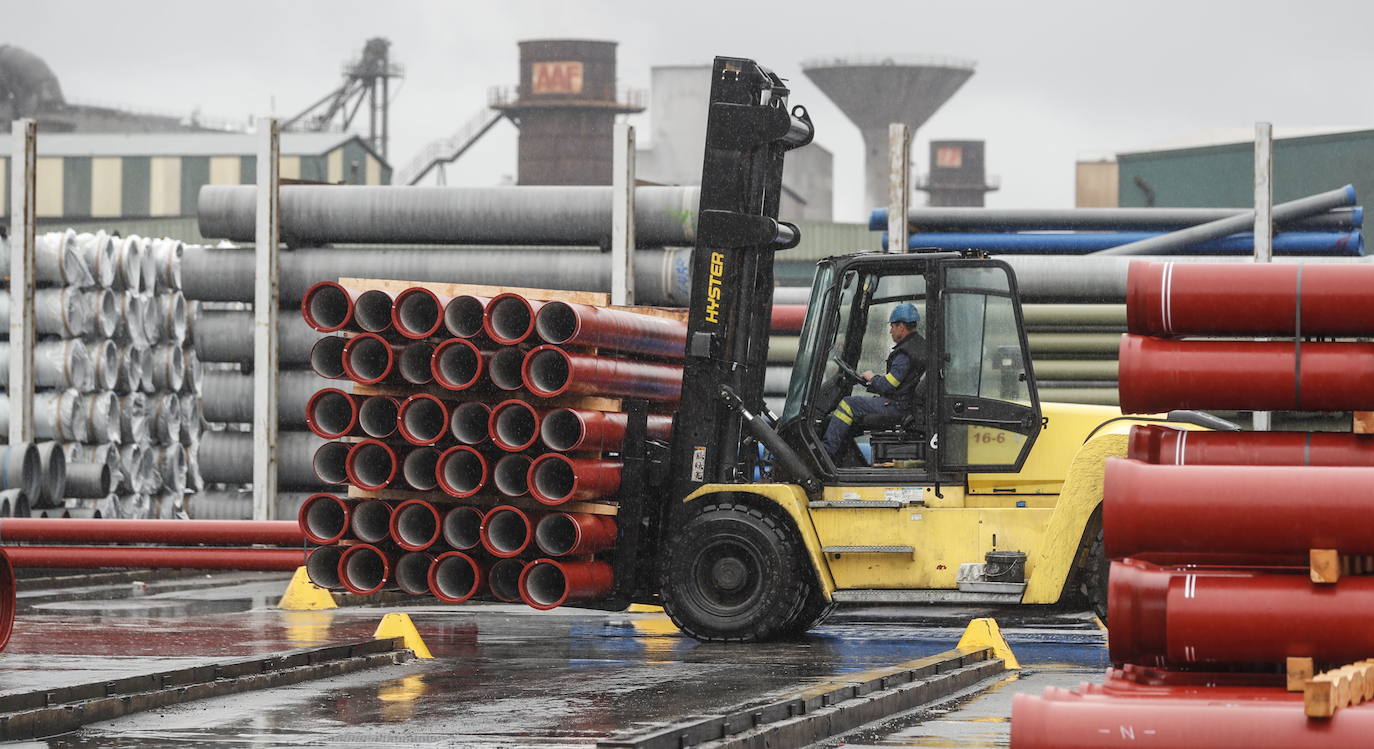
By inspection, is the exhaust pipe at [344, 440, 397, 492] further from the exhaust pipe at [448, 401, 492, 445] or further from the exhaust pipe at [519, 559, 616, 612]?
the exhaust pipe at [519, 559, 616, 612]

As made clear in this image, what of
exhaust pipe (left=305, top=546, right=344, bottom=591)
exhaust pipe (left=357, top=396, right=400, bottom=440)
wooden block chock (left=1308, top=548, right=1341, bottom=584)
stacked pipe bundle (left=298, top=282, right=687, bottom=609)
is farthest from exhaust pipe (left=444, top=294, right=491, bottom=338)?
wooden block chock (left=1308, top=548, right=1341, bottom=584)

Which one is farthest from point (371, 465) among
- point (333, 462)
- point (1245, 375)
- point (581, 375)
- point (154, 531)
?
point (1245, 375)

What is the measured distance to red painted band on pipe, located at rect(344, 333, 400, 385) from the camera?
1152cm

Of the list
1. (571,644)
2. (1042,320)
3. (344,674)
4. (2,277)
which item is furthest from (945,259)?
(2,277)

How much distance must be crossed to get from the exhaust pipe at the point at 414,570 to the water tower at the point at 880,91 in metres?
69.8

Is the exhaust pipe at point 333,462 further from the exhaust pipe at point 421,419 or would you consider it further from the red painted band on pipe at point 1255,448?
the red painted band on pipe at point 1255,448

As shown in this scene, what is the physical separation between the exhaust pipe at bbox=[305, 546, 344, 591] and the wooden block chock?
7024 millimetres

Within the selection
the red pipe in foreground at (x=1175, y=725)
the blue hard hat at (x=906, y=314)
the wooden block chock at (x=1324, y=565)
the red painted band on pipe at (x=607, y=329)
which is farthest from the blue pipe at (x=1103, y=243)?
the red pipe in foreground at (x=1175, y=725)

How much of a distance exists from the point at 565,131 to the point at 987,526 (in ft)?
216

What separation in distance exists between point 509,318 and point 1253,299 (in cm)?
561

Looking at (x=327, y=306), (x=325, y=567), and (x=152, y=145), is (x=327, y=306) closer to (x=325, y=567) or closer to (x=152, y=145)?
(x=325, y=567)

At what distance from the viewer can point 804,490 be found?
37.9 feet

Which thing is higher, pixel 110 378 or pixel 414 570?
pixel 110 378

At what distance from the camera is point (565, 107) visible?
2995 inches
